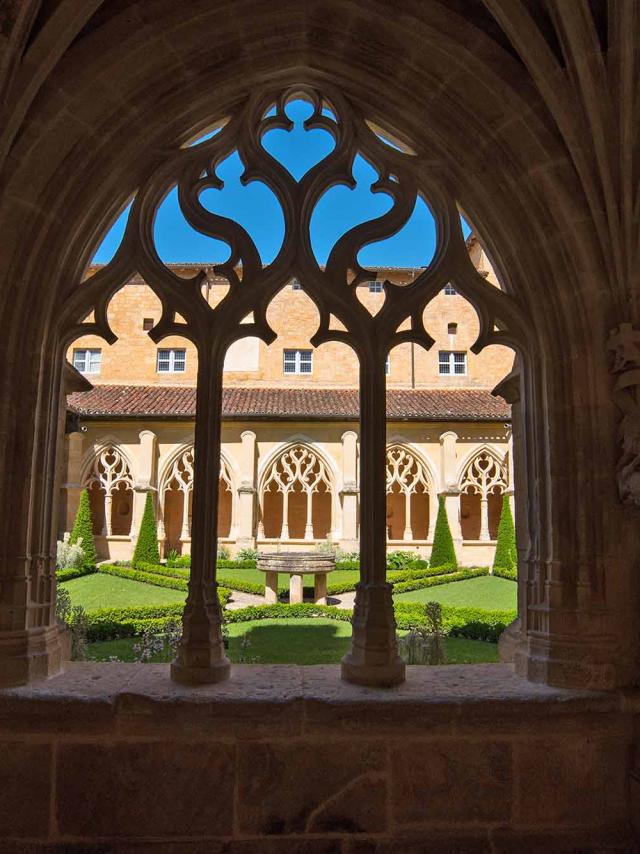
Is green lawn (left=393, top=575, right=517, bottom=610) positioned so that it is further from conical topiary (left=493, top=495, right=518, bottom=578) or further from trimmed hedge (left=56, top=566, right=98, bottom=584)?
trimmed hedge (left=56, top=566, right=98, bottom=584)

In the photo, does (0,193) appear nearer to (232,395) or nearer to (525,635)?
(525,635)

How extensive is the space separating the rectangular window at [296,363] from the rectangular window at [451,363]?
422 centimetres

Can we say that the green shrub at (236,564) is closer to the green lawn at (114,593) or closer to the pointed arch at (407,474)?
the green lawn at (114,593)

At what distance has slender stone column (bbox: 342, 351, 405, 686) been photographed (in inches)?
108

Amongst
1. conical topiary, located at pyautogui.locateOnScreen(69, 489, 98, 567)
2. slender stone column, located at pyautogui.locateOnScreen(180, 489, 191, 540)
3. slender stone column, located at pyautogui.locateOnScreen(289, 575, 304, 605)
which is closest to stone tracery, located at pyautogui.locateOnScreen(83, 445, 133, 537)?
slender stone column, located at pyautogui.locateOnScreen(180, 489, 191, 540)

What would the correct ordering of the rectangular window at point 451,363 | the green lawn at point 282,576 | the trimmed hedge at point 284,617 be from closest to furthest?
the trimmed hedge at point 284,617, the green lawn at point 282,576, the rectangular window at point 451,363

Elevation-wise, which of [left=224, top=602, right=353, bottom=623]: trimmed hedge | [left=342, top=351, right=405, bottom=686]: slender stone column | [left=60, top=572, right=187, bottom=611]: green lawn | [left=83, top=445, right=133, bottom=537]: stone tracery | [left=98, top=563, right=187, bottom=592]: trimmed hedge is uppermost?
[left=83, top=445, right=133, bottom=537]: stone tracery

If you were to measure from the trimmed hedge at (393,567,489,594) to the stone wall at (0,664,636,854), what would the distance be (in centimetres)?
830

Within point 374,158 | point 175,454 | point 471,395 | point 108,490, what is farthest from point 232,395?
point 374,158

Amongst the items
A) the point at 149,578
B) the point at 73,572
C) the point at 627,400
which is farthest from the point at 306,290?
the point at 73,572

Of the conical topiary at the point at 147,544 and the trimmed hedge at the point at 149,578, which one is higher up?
the conical topiary at the point at 147,544

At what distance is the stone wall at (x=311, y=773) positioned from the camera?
2441 mm

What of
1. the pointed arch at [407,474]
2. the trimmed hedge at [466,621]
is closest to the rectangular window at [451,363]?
the pointed arch at [407,474]

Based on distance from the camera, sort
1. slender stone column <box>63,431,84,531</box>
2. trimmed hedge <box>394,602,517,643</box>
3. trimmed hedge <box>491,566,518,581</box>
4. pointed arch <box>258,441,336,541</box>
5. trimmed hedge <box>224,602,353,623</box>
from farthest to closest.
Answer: pointed arch <box>258,441,336,541</box>
slender stone column <box>63,431,84,531</box>
trimmed hedge <box>491,566,518,581</box>
trimmed hedge <box>224,602,353,623</box>
trimmed hedge <box>394,602,517,643</box>
